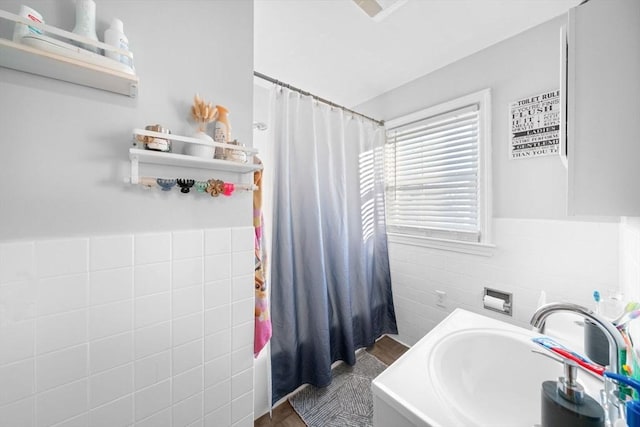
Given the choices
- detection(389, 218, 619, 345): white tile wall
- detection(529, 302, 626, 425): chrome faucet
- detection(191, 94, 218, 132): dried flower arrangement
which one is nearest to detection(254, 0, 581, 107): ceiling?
detection(191, 94, 218, 132): dried flower arrangement

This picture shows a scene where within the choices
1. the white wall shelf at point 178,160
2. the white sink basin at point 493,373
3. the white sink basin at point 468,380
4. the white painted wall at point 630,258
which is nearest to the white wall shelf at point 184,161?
the white wall shelf at point 178,160

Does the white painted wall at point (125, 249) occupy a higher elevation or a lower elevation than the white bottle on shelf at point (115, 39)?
lower

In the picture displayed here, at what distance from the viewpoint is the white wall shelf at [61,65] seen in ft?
1.82

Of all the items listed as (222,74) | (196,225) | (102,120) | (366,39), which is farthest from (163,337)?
(366,39)

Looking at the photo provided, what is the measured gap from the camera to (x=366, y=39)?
1.41 metres

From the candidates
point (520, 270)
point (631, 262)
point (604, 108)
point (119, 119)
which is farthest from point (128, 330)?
point (520, 270)

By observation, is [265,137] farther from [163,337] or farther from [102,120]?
[163,337]

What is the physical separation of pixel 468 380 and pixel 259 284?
92 cm

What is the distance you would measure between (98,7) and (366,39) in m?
1.26

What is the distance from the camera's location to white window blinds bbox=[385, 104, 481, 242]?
160 cm

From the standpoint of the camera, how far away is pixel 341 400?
146cm

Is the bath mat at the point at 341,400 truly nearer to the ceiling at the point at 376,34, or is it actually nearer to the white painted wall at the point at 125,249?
the white painted wall at the point at 125,249

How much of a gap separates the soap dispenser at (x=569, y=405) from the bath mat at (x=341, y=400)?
1.16 m

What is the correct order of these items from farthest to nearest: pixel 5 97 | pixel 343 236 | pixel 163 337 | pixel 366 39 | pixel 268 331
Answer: pixel 343 236 → pixel 366 39 → pixel 268 331 → pixel 163 337 → pixel 5 97
